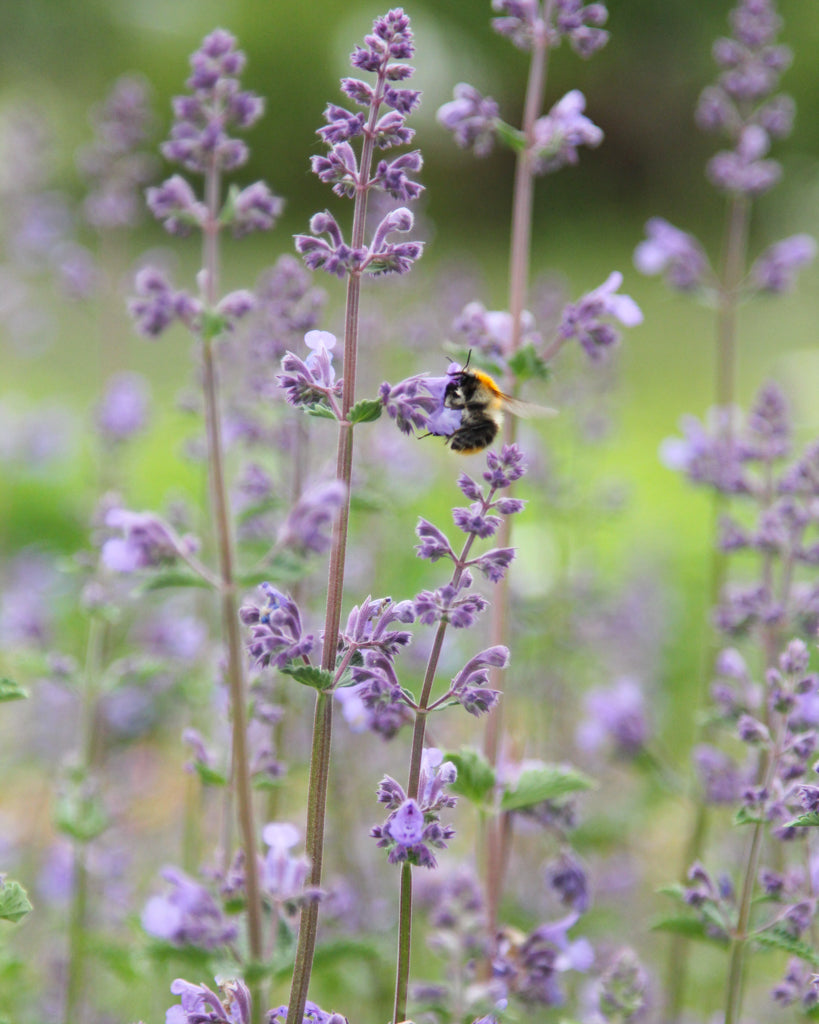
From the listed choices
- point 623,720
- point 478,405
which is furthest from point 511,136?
point 623,720

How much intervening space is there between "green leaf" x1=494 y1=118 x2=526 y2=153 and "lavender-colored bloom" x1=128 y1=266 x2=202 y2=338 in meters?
0.94

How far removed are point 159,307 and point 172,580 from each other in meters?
0.36

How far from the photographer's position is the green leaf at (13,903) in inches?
54.2

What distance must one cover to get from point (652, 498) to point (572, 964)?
24.1 feet

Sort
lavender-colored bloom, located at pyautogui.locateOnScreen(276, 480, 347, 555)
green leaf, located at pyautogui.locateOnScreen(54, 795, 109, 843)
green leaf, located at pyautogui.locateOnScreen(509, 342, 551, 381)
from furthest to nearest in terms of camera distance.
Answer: green leaf, located at pyautogui.locateOnScreen(54, 795, 109, 843)
green leaf, located at pyautogui.locateOnScreen(509, 342, 551, 381)
lavender-colored bloom, located at pyautogui.locateOnScreen(276, 480, 347, 555)

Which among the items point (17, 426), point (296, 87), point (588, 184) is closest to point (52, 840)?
point (17, 426)

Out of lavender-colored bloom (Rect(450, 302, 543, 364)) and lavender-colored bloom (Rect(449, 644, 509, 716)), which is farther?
lavender-colored bloom (Rect(450, 302, 543, 364))

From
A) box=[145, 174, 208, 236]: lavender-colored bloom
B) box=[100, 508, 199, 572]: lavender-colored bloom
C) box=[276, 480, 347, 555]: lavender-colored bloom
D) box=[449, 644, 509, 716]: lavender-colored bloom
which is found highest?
box=[145, 174, 208, 236]: lavender-colored bloom

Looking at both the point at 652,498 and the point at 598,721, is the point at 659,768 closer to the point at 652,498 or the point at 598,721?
the point at 598,721

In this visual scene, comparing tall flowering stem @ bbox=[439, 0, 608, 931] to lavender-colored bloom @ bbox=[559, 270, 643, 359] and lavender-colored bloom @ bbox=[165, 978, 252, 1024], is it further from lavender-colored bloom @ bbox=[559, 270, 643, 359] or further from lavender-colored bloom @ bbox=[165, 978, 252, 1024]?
lavender-colored bloom @ bbox=[165, 978, 252, 1024]

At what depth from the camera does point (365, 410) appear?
1459 mm

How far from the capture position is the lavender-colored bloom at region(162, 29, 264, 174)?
1.54 metres

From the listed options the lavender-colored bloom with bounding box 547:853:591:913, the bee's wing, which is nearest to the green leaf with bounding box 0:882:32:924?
the lavender-colored bloom with bounding box 547:853:591:913

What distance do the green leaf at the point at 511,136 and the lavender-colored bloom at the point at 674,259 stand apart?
0.97 metres
